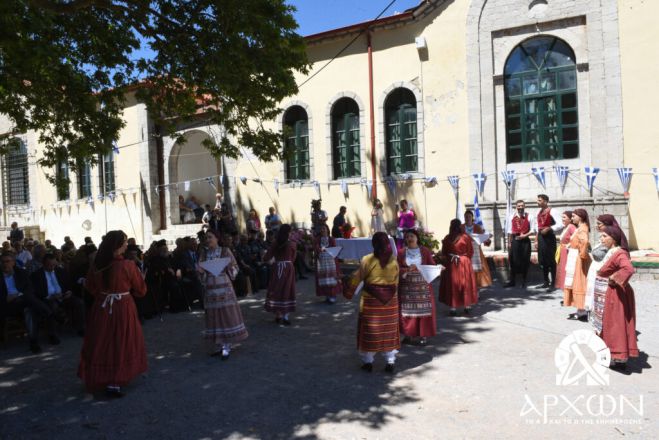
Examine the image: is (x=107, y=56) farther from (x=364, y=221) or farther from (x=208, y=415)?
(x=364, y=221)

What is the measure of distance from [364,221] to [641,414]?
38.4 ft

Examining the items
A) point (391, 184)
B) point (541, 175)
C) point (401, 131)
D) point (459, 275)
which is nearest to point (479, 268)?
point (459, 275)

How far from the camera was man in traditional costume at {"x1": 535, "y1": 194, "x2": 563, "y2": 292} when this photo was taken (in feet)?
32.4

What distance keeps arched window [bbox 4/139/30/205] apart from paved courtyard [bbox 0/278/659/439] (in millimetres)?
20042

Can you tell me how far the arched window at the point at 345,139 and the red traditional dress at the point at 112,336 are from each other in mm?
11494

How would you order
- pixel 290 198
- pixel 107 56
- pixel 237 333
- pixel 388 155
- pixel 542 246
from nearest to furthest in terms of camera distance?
pixel 237 333 < pixel 107 56 < pixel 542 246 < pixel 388 155 < pixel 290 198

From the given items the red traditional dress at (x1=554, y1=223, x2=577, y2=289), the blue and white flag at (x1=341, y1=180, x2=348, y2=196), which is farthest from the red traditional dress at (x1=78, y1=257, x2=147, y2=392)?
the blue and white flag at (x1=341, y1=180, x2=348, y2=196)

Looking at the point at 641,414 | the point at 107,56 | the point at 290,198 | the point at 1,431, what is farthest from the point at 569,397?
the point at 290,198

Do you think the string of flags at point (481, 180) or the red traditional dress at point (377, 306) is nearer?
the red traditional dress at point (377, 306)

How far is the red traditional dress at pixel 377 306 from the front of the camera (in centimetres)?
577

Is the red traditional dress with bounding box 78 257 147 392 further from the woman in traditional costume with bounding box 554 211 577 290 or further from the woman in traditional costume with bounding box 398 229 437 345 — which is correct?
the woman in traditional costume with bounding box 554 211 577 290

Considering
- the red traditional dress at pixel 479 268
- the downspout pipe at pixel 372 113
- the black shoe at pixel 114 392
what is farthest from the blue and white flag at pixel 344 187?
the black shoe at pixel 114 392

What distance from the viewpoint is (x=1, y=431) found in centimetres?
462

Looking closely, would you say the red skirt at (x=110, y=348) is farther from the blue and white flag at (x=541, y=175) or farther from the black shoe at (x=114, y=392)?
the blue and white flag at (x=541, y=175)
